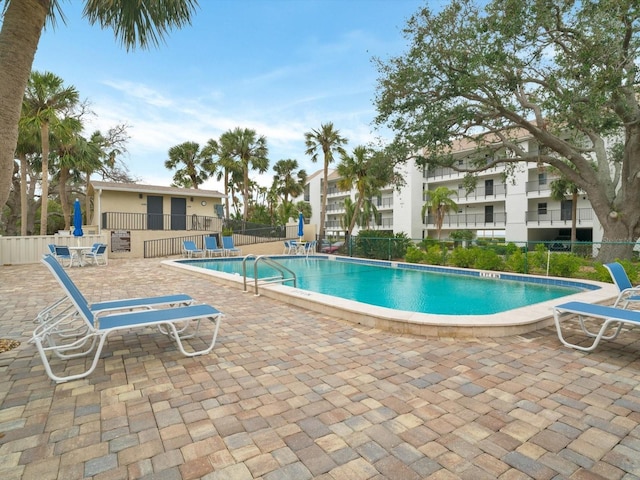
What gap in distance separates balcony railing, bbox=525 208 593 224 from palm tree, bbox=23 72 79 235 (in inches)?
1328

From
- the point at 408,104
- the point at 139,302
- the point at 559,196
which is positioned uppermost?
the point at 408,104

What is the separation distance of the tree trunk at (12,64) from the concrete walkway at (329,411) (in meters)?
2.16

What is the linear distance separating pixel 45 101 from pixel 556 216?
35439 millimetres

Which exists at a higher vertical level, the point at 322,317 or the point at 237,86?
the point at 237,86

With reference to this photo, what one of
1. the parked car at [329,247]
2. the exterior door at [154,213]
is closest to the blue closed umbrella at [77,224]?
the exterior door at [154,213]

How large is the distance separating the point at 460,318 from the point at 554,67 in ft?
40.7

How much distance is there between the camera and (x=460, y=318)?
4.78 meters

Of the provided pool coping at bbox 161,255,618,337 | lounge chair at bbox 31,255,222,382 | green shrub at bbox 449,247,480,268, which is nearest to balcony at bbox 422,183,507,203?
green shrub at bbox 449,247,480,268

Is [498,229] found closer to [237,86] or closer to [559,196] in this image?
[559,196]

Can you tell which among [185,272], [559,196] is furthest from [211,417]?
[559,196]

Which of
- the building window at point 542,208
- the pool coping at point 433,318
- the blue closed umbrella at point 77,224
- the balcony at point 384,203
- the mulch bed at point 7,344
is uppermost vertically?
the balcony at point 384,203

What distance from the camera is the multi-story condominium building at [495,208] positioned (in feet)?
95.2

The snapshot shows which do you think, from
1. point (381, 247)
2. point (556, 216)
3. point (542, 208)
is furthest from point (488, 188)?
point (381, 247)

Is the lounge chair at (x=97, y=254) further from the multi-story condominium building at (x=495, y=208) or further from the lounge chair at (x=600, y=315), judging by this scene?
the multi-story condominium building at (x=495, y=208)
